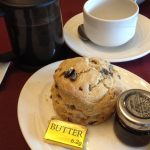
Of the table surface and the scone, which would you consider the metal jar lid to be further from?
the table surface

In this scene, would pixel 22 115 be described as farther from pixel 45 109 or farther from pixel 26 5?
pixel 26 5

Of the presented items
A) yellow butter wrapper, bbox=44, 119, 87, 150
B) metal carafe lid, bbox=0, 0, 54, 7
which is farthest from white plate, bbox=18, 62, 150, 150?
metal carafe lid, bbox=0, 0, 54, 7

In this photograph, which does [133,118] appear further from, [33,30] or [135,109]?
[33,30]

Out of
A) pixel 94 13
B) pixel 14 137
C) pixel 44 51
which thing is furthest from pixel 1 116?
pixel 94 13

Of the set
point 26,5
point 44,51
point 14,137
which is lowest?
point 14,137

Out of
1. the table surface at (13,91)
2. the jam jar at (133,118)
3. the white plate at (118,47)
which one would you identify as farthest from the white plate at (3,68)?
the jam jar at (133,118)

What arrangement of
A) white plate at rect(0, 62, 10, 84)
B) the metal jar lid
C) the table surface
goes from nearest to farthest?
the metal jar lid < the table surface < white plate at rect(0, 62, 10, 84)
